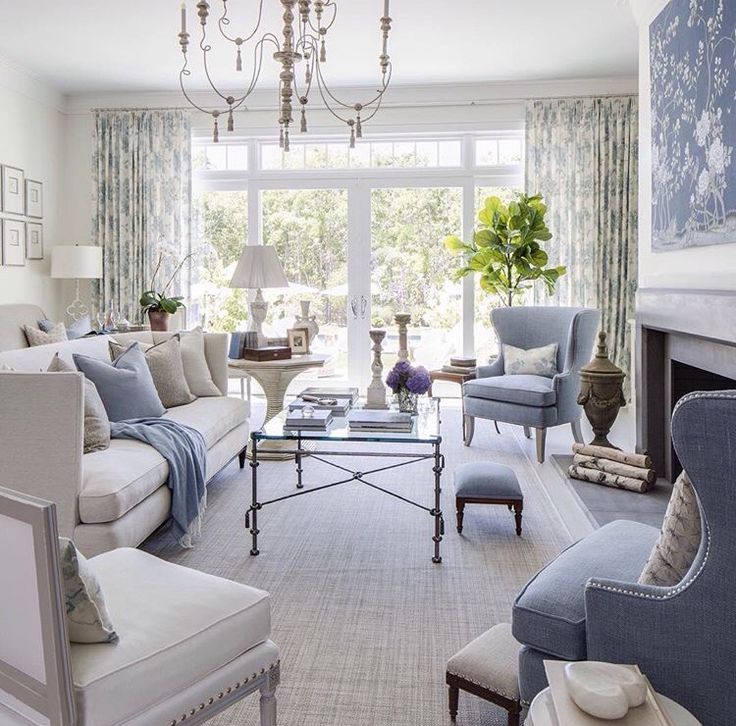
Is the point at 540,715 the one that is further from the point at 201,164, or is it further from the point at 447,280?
the point at 201,164

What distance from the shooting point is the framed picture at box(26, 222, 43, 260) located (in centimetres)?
654

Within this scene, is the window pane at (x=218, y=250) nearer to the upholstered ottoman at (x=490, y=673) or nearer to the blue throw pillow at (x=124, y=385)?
the blue throw pillow at (x=124, y=385)

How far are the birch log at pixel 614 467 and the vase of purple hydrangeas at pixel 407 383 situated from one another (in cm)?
93

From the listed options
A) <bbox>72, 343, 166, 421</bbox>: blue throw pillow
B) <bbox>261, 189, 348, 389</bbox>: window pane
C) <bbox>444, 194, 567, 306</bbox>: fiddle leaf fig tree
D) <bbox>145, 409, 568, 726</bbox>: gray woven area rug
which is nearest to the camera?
<bbox>145, 409, 568, 726</bbox>: gray woven area rug

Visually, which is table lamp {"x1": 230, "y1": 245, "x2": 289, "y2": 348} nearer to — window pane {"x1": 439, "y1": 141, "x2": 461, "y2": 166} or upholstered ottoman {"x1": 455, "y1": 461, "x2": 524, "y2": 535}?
upholstered ottoman {"x1": 455, "y1": 461, "x2": 524, "y2": 535}

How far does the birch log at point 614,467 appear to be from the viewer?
3496mm

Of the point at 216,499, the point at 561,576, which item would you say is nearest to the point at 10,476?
the point at 216,499

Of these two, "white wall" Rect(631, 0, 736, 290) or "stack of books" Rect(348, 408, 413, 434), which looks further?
"stack of books" Rect(348, 408, 413, 434)

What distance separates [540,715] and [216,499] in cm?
289

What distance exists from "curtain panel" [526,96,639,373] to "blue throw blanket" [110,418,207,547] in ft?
14.3

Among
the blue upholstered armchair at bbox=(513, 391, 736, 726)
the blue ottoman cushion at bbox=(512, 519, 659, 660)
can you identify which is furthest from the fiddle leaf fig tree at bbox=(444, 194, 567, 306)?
the blue upholstered armchair at bbox=(513, 391, 736, 726)

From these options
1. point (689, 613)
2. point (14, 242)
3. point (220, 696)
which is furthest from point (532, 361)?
point (14, 242)

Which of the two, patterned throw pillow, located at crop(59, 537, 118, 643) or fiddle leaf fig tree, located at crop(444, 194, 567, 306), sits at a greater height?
fiddle leaf fig tree, located at crop(444, 194, 567, 306)

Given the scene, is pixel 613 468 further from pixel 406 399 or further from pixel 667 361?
pixel 406 399
